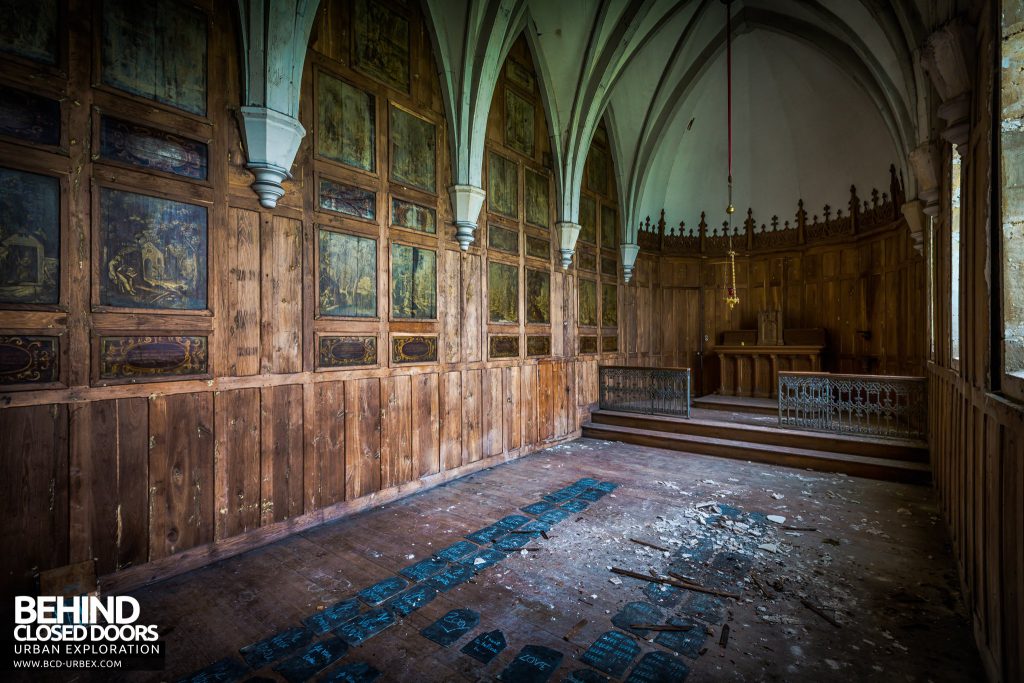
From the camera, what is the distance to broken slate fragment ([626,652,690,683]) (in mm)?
2238

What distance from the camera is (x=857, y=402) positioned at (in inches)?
236

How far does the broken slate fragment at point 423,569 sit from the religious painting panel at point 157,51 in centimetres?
406

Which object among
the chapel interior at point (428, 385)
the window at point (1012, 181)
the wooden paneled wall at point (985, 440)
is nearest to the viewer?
the wooden paneled wall at point (985, 440)

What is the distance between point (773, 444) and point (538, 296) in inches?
165

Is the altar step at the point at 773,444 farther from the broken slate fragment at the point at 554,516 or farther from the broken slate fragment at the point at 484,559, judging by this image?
the broken slate fragment at the point at 484,559

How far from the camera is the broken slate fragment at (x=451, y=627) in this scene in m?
2.57

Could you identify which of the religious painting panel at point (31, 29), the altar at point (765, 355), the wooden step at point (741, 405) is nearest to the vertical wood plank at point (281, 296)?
the religious painting panel at point (31, 29)

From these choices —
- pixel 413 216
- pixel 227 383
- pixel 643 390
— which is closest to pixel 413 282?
pixel 413 216

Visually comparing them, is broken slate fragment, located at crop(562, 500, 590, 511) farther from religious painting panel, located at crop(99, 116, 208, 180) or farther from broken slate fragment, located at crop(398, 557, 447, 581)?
religious painting panel, located at crop(99, 116, 208, 180)

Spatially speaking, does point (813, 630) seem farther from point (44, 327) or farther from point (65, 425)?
point (44, 327)

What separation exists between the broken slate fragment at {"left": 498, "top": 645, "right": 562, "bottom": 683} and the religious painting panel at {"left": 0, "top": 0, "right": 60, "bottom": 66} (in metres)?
4.82

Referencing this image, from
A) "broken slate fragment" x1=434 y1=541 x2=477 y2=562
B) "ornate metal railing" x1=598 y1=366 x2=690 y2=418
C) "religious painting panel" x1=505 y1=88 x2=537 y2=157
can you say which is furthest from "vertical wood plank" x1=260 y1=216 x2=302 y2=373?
"ornate metal railing" x1=598 y1=366 x2=690 y2=418

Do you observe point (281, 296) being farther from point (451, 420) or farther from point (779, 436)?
point (779, 436)

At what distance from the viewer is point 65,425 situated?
9.80ft
